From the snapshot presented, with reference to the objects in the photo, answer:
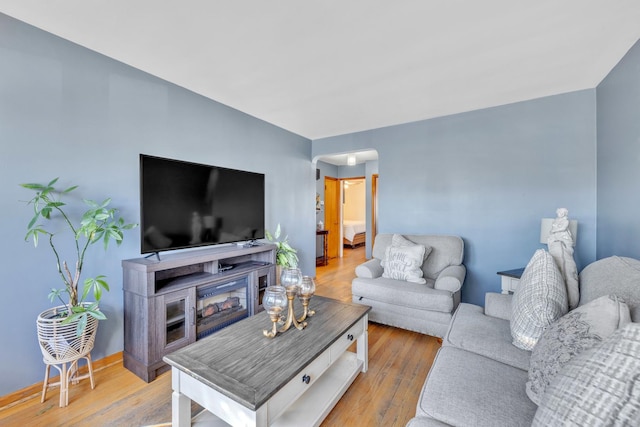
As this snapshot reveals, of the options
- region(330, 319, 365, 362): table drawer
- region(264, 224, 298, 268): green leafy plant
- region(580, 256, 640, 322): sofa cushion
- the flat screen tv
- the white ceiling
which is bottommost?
region(330, 319, 365, 362): table drawer

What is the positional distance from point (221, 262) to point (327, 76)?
199 centimetres

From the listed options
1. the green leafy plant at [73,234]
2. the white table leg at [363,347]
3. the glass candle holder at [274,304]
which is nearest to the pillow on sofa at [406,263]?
the white table leg at [363,347]

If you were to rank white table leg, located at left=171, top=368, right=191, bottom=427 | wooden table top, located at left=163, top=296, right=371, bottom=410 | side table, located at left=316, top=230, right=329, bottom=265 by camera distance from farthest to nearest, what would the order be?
side table, located at left=316, top=230, right=329, bottom=265
white table leg, located at left=171, top=368, right=191, bottom=427
wooden table top, located at left=163, top=296, right=371, bottom=410

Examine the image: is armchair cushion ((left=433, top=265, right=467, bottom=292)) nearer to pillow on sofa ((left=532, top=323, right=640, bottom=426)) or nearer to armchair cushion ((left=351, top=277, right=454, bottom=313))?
armchair cushion ((left=351, top=277, right=454, bottom=313))

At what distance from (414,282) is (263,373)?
185 cm

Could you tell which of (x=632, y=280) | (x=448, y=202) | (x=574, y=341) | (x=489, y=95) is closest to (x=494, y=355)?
(x=574, y=341)

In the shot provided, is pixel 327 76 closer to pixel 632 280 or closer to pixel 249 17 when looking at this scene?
pixel 249 17

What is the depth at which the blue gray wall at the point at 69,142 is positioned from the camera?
1.57 meters

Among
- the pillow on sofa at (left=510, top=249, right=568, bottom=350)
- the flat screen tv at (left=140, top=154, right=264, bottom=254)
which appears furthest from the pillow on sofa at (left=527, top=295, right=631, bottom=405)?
the flat screen tv at (left=140, top=154, right=264, bottom=254)

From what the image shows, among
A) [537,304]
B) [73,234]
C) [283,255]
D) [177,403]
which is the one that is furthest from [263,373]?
[283,255]

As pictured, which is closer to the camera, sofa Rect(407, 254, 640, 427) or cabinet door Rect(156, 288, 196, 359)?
sofa Rect(407, 254, 640, 427)

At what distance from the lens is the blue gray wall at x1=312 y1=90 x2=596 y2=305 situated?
2.46 m

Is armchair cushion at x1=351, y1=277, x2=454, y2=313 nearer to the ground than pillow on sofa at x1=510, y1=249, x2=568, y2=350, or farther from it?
nearer to the ground

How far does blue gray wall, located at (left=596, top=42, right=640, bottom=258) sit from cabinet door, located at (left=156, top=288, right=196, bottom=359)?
3189 mm
